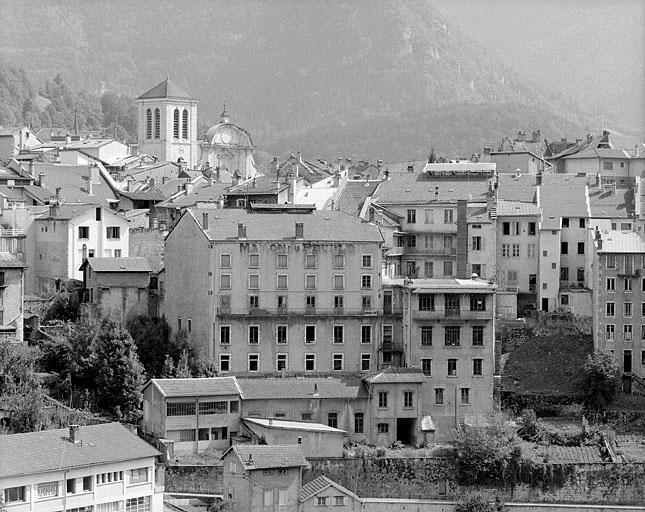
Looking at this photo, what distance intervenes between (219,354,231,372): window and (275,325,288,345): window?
1.90 m

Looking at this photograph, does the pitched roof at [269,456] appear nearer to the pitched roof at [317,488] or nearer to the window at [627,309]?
the pitched roof at [317,488]

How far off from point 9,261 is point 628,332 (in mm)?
23533

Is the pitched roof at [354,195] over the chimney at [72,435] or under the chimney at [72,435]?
over

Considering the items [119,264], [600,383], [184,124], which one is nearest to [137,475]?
[119,264]

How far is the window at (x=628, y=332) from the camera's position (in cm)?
6372

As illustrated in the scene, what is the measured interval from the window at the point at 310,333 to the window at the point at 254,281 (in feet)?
7.72

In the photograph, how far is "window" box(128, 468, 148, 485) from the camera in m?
48.9

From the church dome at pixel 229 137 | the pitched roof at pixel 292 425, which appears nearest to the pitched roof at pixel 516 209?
the pitched roof at pixel 292 425

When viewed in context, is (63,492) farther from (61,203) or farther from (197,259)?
(61,203)

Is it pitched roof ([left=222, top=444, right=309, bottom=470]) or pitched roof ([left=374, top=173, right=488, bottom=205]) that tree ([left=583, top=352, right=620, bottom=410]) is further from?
pitched roof ([left=222, top=444, right=309, bottom=470])

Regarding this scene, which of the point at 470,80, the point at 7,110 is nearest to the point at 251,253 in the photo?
the point at 7,110

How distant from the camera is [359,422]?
58.8 metres

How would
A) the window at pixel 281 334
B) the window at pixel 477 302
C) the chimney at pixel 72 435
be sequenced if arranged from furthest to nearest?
the window at pixel 281 334, the window at pixel 477 302, the chimney at pixel 72 435

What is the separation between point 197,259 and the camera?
203ft
